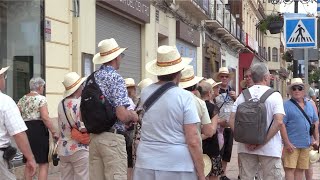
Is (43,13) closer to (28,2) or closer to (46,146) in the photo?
(28,2)

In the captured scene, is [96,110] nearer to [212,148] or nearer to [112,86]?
[112,86]

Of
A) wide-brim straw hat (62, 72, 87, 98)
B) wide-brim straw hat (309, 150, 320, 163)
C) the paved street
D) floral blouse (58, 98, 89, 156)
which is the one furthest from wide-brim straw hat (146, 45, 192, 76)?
the paved street

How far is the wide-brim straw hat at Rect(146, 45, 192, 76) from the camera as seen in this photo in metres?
4.86

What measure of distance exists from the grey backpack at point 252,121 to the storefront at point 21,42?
5171 millimetres

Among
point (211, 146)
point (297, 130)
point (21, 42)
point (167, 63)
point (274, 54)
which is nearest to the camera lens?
point (167, 63)

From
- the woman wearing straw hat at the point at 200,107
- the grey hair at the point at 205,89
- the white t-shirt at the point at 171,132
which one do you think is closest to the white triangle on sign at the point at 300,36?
the grey hair at the point at 205,89

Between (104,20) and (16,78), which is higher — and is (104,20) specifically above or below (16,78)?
above

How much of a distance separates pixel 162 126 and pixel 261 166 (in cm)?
233

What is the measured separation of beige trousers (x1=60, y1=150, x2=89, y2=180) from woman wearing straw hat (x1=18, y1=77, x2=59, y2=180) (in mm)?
538

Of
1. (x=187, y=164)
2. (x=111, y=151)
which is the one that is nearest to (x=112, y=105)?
(x=111, y=151)

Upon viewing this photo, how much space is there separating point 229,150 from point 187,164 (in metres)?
5.16

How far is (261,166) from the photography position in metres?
6.68

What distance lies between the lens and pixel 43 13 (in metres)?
10.6

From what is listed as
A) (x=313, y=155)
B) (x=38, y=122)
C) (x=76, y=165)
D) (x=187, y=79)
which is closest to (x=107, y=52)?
(x=187, y=79)
